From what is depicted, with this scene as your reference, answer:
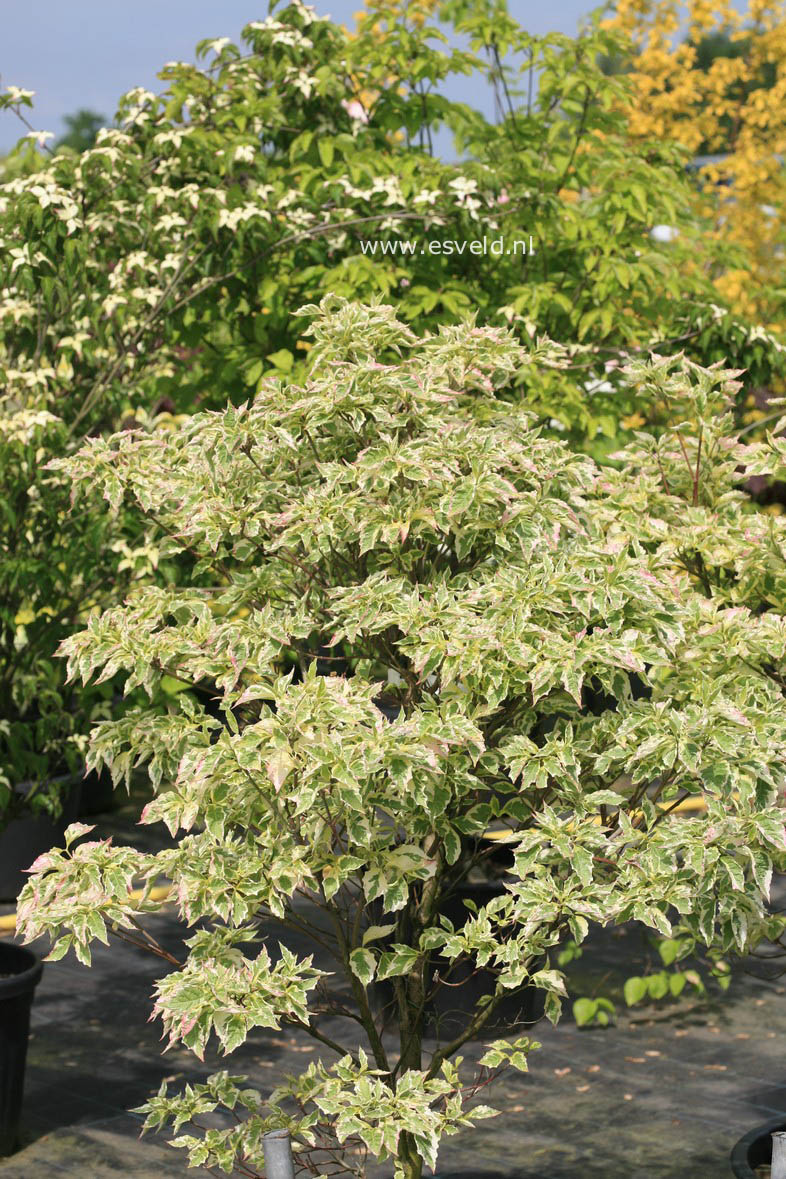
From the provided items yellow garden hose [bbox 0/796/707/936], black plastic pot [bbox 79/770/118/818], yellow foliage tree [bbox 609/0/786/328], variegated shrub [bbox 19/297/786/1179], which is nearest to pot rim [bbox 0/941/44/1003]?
variegated shrub [bbox 19/297/786/1179]

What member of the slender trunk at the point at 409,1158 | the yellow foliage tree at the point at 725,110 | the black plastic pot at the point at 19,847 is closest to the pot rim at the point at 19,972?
the slender trunk at the point at 409,1158

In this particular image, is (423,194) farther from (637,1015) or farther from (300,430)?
(637,1015)

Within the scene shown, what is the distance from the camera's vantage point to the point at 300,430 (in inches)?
157

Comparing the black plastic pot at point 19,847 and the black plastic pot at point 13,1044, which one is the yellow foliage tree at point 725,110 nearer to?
the black plastic pot at point 19,847

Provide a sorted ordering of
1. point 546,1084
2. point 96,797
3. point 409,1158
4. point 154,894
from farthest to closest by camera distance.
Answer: point 96,797
point 154,894
point 546,1084
point 409,1158

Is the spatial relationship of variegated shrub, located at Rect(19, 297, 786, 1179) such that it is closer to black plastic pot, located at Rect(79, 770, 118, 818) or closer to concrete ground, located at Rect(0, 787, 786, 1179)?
concrete ground, located at Rect(0, 787, 786, 1179)

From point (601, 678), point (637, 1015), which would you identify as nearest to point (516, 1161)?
point (637, 1015)

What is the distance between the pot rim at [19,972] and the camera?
198 inches

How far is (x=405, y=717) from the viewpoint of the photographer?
12.0 ft

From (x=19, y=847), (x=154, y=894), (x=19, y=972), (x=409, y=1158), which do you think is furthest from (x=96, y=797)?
(x=409, y=1158)

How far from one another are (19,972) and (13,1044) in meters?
0.41

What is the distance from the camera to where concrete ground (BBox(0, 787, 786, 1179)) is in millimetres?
5180

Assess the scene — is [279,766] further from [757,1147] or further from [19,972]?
[19,972]

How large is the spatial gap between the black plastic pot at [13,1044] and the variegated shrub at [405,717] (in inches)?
52.1
